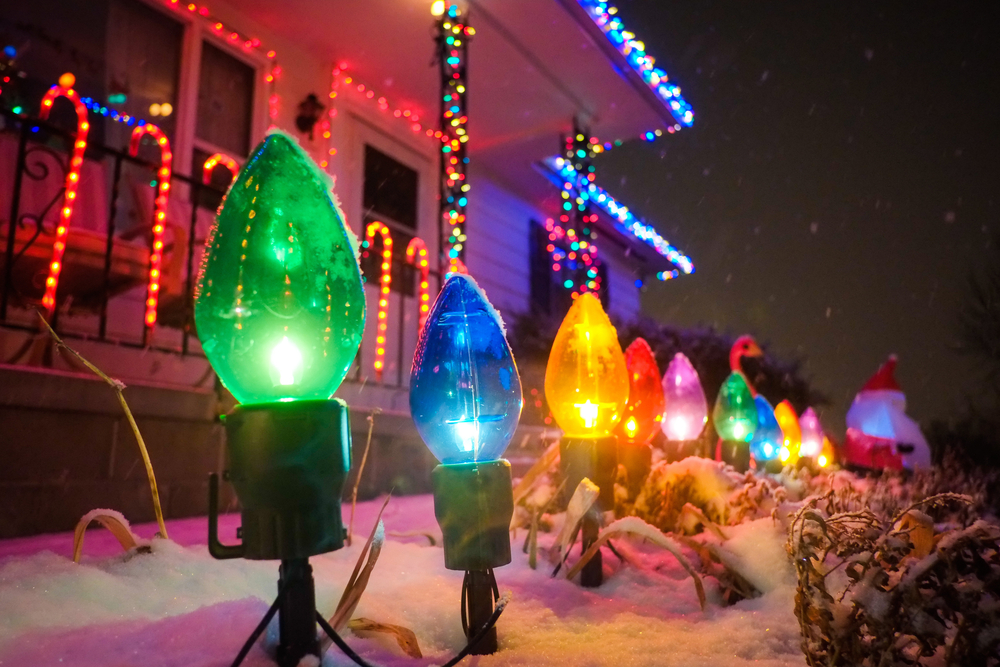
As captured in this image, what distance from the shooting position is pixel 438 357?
1.18 meters

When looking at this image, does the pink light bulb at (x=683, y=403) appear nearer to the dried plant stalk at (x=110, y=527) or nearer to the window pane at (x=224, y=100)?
→ the dried plant stalk at (x=110, y=527)

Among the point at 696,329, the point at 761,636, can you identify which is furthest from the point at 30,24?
the point at 696,329

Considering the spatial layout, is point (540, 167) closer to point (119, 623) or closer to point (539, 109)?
point (539, 109)

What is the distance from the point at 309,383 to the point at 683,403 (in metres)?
2.21

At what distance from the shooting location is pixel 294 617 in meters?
0.92

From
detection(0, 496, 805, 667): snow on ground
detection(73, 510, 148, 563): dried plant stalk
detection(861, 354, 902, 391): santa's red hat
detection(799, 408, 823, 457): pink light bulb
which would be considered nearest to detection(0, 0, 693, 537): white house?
detection(0, 496, 805, 667): snow on ground

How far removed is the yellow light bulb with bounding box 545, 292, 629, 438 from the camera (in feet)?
5.49

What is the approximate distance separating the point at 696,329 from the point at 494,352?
7.96m

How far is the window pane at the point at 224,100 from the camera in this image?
16.5 feet

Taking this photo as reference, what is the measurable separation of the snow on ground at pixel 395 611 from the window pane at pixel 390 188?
5207 millimetres

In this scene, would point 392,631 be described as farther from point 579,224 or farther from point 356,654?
point 579,224

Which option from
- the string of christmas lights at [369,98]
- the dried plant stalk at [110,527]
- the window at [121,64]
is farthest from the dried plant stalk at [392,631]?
the string of christmas lights at [369,98]

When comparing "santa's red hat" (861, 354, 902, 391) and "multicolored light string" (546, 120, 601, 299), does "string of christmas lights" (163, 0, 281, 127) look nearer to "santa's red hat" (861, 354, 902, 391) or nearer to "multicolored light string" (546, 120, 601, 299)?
"multicolored light string" (546, 120, 601, 299)

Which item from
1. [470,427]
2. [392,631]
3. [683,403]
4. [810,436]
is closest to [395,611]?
[392,631]
